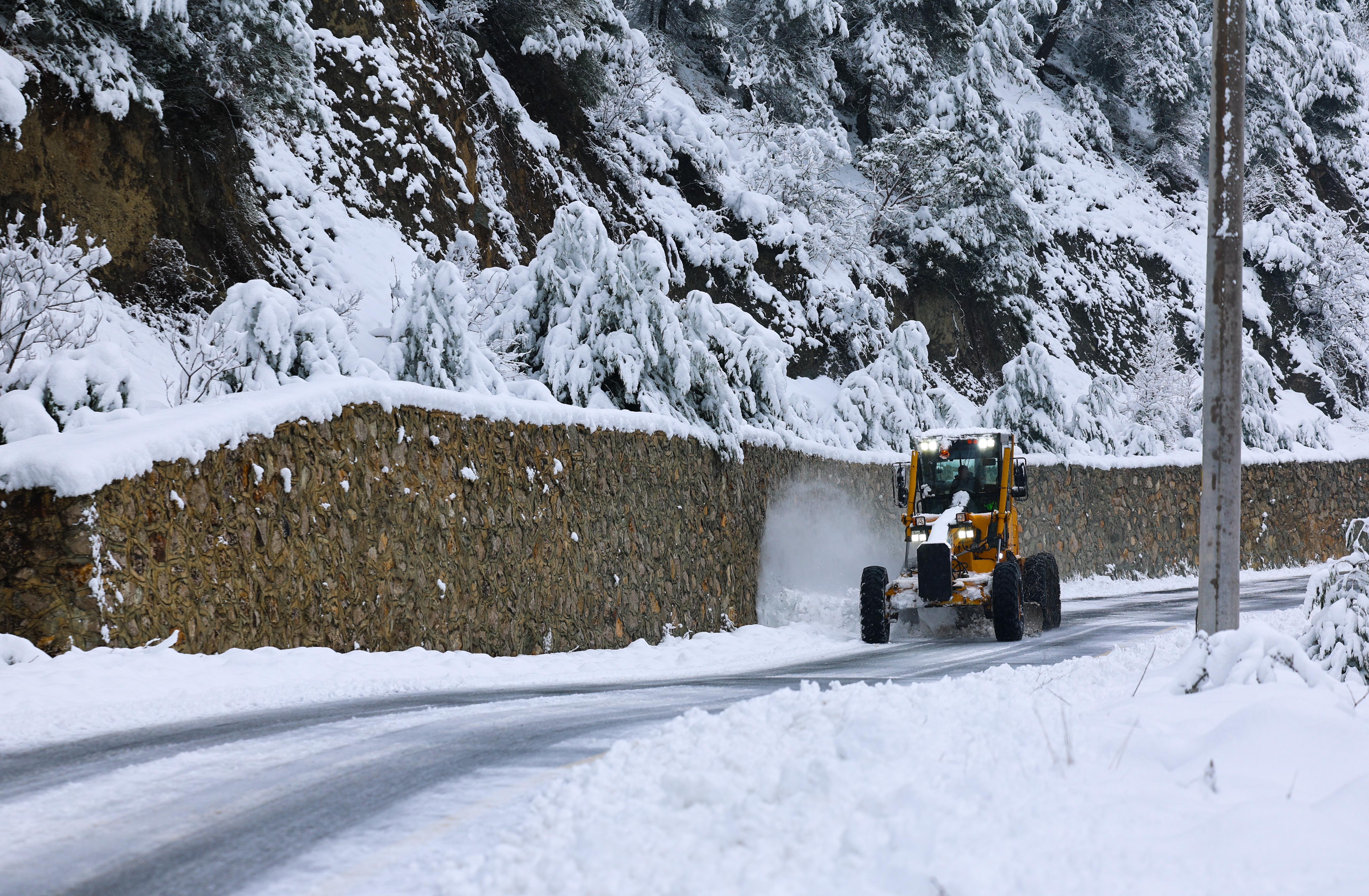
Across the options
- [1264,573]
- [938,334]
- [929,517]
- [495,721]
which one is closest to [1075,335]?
[938,334]

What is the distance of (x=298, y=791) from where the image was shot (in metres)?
5.10

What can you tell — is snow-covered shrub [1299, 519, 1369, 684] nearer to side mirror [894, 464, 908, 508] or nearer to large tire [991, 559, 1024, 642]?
large tire [991, 559, 1024, 642]

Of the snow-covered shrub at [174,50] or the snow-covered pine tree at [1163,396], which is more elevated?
the snow-covered shrub at [174,50]

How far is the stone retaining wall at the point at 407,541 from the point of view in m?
7.99

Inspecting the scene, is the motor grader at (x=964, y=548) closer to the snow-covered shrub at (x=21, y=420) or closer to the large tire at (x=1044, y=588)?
the large tire at (x=1044, y=588)

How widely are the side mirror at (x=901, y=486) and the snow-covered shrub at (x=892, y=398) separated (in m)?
8.59

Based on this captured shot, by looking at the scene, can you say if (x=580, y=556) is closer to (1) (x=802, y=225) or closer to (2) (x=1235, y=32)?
(2) (x=1235, y=32)

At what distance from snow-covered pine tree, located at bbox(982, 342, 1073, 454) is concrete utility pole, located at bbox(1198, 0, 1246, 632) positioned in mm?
21784

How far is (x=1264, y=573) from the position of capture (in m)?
31.6

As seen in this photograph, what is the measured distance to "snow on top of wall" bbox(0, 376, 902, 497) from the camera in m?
7.85

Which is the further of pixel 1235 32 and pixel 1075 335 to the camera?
pixel 1075 335

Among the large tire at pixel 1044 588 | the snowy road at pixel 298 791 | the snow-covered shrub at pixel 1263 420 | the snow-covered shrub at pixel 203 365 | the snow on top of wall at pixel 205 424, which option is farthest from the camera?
the snow-covered shrub at pixel 1263 420

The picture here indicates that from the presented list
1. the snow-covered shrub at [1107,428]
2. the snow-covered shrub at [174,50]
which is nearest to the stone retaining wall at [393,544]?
the snow-covered shrub at [174,50]

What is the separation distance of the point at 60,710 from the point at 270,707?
49.1 inches
